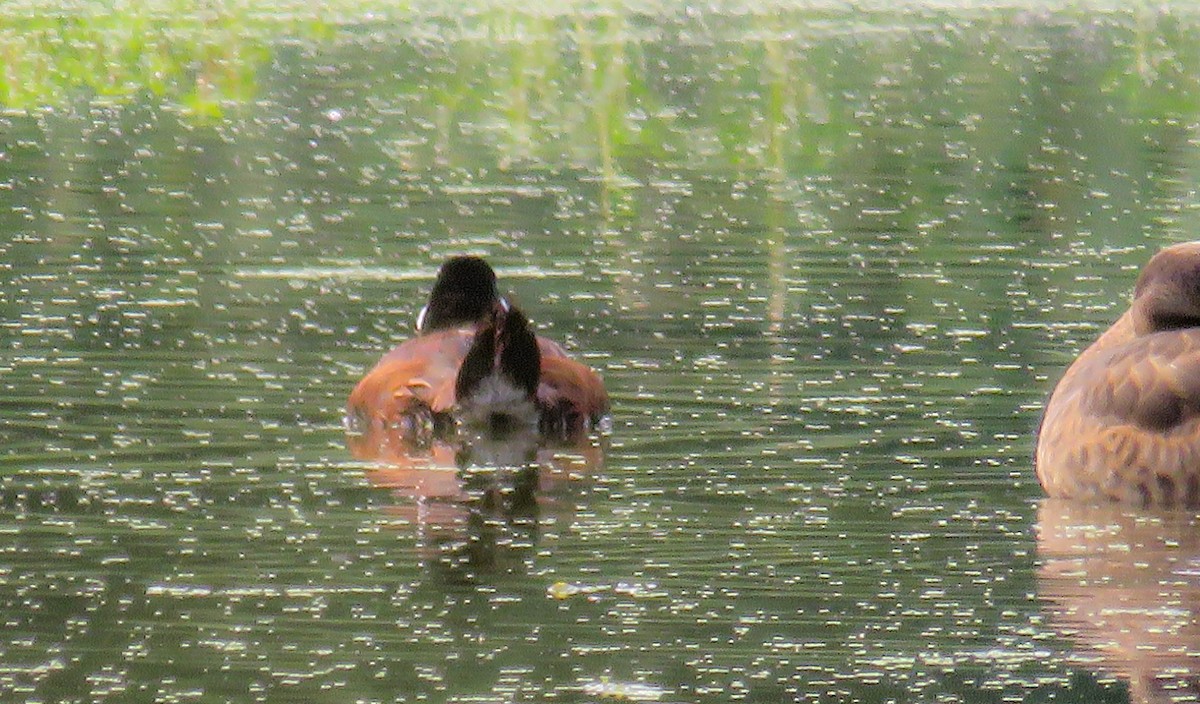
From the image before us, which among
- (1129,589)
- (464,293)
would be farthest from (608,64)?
(1129,589)

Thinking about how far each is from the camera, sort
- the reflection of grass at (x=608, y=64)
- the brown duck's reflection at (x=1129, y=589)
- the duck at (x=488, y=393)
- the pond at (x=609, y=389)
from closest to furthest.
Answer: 1. the brown duck's reflection at (x=1129, y=589)
2. the pond at (x=609, y=389)
3. the duck at (x=488, y=393)
4. the reflection of grass at (x=608, y=64)

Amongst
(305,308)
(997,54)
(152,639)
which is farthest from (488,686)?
(997,54)

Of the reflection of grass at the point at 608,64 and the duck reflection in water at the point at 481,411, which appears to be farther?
the reflection of grass at the point at 608,64

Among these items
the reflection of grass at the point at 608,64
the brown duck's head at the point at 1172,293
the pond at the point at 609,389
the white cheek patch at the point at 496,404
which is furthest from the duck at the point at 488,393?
the reflection of grass at the point at 608,64

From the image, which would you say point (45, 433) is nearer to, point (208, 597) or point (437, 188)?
point (208, 597)

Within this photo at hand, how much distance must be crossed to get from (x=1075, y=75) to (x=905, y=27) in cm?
628

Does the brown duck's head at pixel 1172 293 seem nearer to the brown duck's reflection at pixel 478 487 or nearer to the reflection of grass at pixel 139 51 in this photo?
the brown duck's reflection at pixel 478 487

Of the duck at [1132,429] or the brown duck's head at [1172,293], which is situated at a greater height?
the brown duck's head at [1172,293]

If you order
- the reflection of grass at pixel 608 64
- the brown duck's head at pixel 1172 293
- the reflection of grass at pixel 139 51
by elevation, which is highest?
the brown duck's head at pixel 1172 293

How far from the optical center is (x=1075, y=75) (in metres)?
28.4

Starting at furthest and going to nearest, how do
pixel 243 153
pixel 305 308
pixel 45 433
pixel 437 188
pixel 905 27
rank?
→ pixel 905 27
pixel 243 153
pixel 437 188
pixel 305 308
pixel 45 433

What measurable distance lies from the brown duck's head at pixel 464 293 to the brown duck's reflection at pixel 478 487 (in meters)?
1.08

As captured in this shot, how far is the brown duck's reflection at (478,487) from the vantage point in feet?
27.2

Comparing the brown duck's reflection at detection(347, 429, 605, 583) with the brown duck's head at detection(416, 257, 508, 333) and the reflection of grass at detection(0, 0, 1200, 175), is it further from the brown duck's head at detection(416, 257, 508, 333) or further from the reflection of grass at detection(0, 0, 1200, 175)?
the reflection of grass at detection(0, 0, 1200, 175)
